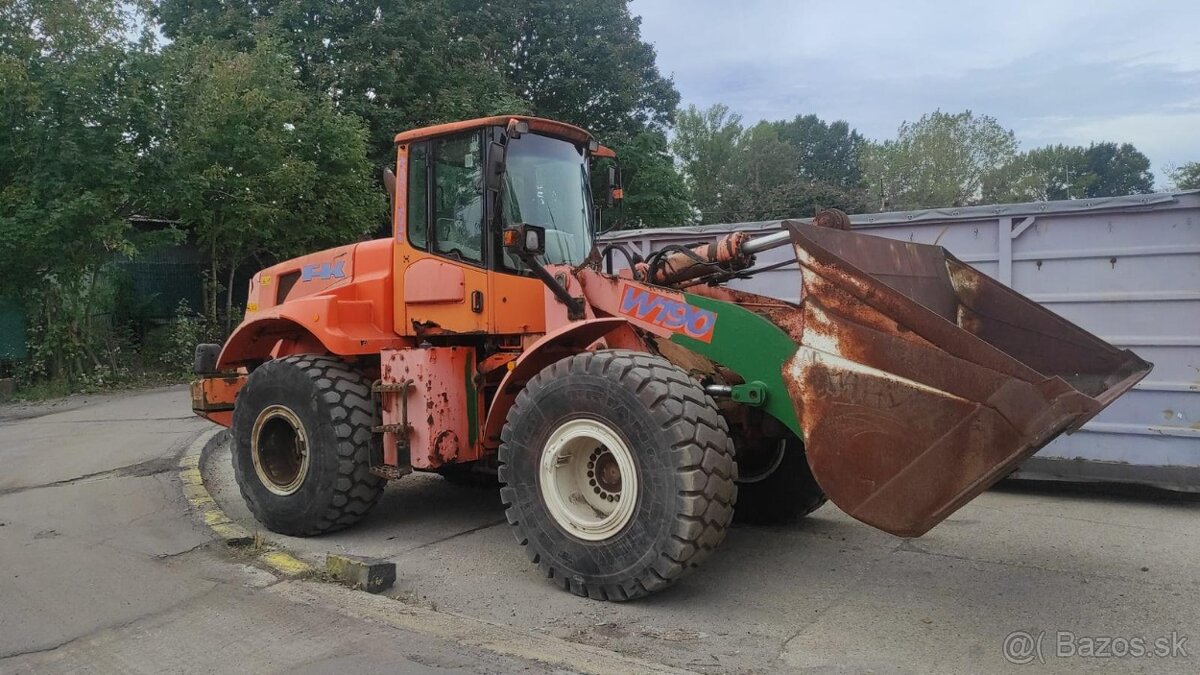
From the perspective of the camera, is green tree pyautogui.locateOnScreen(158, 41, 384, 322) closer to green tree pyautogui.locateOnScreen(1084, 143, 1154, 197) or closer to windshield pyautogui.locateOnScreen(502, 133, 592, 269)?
windshield pyautogui.locateOnScreen(502, 133, 592, 269)

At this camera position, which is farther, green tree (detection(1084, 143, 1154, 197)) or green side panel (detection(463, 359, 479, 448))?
green tree (detection(1084, 143, 1154, 197))

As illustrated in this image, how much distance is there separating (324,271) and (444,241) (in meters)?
1.28

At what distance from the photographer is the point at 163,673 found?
3705 mm

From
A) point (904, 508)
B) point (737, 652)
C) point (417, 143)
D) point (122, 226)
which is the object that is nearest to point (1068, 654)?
point (904, 508)

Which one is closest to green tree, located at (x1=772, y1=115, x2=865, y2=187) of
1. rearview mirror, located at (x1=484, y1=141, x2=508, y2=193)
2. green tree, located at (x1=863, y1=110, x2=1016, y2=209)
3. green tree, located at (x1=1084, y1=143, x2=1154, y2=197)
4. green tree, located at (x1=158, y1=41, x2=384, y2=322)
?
green tree, located at (x1=863, y1=110, x2=1016, y2=209)

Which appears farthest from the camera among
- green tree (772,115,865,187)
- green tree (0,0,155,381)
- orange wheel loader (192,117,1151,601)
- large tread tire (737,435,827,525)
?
green tree (772,115,865,187)

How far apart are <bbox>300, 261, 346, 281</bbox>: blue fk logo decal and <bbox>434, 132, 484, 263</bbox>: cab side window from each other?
0.98m

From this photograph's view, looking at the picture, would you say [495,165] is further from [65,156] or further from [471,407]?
[65,156]

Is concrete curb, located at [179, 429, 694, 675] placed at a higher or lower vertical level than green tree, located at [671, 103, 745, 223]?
lower

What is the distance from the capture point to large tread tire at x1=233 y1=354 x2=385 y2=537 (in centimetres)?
572

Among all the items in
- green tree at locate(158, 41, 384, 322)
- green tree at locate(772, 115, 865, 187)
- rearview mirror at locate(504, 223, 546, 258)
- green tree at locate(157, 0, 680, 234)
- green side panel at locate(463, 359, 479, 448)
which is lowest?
green side panel at locate(463, 359, 479, 448)

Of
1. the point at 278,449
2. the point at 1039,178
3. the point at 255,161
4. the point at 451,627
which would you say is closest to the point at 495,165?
the point at 451,627

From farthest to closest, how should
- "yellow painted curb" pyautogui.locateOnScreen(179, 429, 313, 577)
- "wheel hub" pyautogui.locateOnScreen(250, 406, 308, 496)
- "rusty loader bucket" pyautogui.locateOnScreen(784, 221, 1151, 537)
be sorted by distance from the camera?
"wheel hub" pyautogui.locateOnScreen(250, 406, 308, 496) → "yellow painted curb" pyautogui.locateOnScreen(179, 429, 313, 577) → "rusty loader bucket" pyautogui.locateOnScreen(784, 221, 1151, 537)

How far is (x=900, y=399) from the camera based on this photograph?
3.90 m
